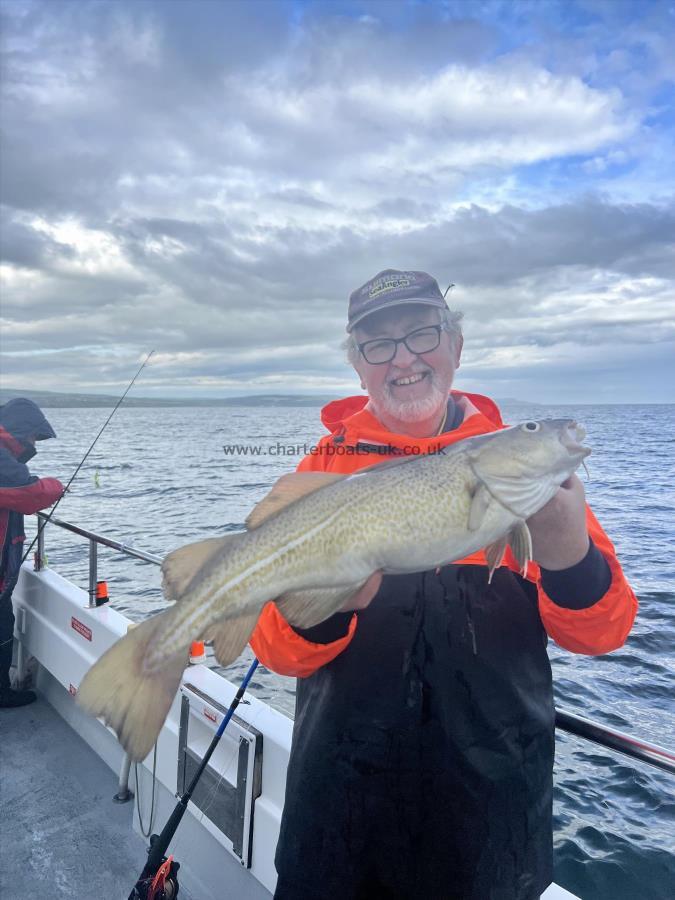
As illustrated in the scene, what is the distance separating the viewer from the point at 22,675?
6.97 m

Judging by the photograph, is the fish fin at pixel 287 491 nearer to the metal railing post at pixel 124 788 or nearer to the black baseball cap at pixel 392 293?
the black baseball cap at pixel 392 293

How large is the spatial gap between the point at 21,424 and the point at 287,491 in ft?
20.4

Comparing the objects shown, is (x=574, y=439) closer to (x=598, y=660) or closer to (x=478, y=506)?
(x=478, y=506)

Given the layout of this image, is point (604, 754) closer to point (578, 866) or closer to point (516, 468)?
point (578, 866)

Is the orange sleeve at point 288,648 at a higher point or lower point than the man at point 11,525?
higher

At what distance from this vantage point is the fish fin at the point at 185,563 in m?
2.35

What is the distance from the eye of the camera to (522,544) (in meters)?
2.24

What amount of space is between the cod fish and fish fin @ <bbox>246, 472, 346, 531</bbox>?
0.03 metres

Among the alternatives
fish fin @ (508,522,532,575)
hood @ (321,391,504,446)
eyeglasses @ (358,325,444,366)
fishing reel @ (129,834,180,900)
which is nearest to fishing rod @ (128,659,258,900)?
fishing reel @ (129,834,180,900)

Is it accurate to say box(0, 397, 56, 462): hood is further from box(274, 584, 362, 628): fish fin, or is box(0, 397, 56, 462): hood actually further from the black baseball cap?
box(274, 584, 362, 628): fish fin

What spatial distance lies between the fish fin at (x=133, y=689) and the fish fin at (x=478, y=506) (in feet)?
3.87

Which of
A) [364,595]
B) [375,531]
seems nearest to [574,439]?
[375,531]

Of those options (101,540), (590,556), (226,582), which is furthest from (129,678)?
(101,540)

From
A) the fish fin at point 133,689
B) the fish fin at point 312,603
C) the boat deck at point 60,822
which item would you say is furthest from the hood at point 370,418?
the boat deck at point 60,822
